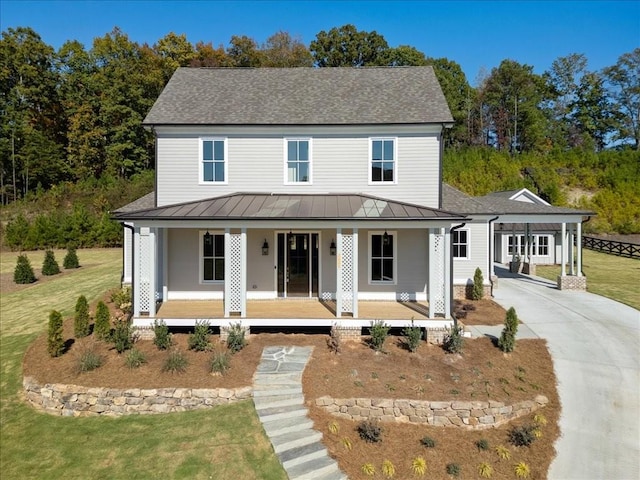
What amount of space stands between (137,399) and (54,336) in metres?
3.62

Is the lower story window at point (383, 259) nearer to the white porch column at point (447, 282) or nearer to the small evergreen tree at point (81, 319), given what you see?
the white porch column at point (447, 282)

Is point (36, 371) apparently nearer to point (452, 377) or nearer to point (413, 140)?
point (452, 377)

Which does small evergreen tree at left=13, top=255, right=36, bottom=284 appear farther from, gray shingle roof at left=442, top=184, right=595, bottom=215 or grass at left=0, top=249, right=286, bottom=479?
gray shingle roof at left=442, top=184, right=595, bottom=215

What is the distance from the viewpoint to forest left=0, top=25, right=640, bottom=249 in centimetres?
3691

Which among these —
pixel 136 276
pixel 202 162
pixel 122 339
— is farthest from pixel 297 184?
pixel 122 339

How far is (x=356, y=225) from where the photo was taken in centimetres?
1060

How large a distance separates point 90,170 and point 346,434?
147 feet

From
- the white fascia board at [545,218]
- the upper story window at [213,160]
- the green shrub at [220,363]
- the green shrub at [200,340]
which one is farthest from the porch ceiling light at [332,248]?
the white fascia board at [545,218]

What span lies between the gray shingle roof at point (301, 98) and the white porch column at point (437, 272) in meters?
4.26

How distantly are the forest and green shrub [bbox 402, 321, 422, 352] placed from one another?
1228 inches

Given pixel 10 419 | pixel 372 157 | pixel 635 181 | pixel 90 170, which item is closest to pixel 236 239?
pixel 372 157

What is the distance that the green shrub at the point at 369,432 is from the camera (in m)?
7.15

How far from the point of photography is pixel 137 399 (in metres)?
8.22

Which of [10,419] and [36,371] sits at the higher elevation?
[36,371]
